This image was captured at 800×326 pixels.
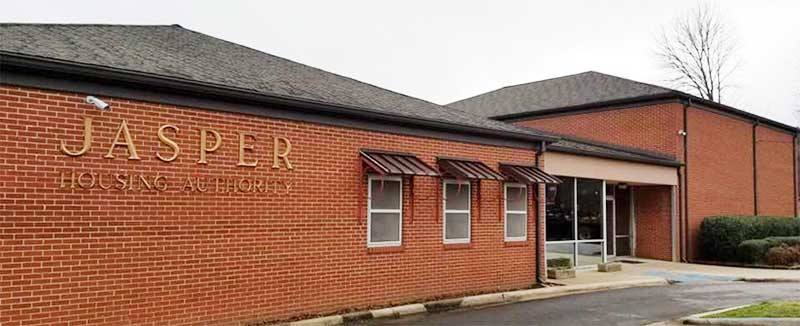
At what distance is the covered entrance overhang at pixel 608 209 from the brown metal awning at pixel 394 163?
223 inches

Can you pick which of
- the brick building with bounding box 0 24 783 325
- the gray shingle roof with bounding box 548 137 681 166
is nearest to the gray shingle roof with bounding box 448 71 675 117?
the gray shingle roof with bounding box 548 137 681 166

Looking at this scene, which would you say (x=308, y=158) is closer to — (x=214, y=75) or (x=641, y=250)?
(x=214, y=75)

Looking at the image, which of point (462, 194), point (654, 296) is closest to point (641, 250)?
point (654, 296)

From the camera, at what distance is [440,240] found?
1330cm

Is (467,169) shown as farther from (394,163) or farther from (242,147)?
(242,147)

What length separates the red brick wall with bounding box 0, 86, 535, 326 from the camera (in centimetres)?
806

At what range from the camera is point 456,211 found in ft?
45.0

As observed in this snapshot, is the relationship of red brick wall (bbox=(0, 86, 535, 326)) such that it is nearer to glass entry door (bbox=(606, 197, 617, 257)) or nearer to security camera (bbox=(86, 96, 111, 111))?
security camera (bbox=(86, 96, 111, 111))

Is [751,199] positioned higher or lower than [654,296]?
higher

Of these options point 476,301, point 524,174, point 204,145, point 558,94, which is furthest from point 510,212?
point 558,94

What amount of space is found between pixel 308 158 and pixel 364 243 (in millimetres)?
1881

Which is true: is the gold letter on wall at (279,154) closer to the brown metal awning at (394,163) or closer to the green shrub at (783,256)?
the brown metal awning at (394,163)

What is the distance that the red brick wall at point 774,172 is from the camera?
2825 centimetres

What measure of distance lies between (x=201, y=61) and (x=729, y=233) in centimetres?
1872
